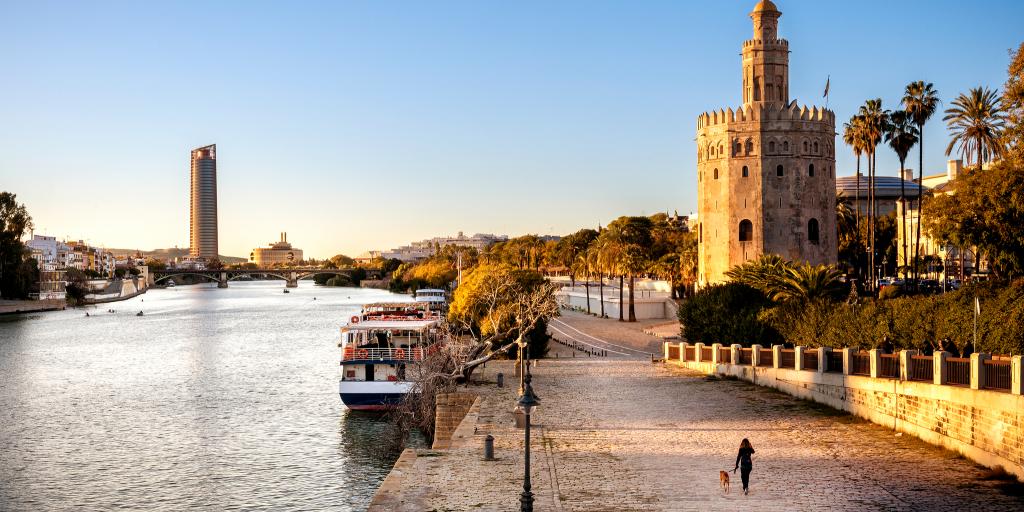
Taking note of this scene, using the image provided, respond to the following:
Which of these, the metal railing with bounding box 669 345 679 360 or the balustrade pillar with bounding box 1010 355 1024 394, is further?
the metal railing with bounding box 669 345 679 360

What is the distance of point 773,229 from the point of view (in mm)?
62094

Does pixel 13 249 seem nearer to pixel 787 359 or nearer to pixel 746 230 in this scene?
pixel 746 230

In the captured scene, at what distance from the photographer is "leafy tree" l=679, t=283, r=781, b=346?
145 feet

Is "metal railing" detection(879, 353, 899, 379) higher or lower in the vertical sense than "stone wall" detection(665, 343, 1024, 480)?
higher

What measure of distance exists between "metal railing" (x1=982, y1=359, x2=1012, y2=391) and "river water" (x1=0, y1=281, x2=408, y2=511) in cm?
1746

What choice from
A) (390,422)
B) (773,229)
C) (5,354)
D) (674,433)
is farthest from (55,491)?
(5,354)

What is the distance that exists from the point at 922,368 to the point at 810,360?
315 inches

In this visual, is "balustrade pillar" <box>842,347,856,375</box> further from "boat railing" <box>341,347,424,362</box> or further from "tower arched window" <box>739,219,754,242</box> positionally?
"tower arched window" <box>739,219,754,242</box>

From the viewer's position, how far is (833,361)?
1307 inches

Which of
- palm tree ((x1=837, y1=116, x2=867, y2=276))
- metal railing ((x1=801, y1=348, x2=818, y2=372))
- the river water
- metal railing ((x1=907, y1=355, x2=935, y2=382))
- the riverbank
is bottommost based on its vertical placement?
the river water

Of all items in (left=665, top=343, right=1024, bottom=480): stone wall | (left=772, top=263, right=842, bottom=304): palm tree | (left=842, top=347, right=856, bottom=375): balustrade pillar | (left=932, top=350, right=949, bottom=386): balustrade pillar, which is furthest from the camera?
(left=772, top=263, right=842, bottom=304): palm tree

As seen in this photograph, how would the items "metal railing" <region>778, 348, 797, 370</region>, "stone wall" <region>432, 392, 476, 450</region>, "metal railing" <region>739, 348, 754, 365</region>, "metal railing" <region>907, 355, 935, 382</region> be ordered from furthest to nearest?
"metal railing" <region>739, 348, 754, 365</region>, "metal railing" <region>778, 348, 797, 370</region>, "stone wall" <region>432, 392, 476, 450</region>, "metal railing" <region>907, 355, 935, 382</region>

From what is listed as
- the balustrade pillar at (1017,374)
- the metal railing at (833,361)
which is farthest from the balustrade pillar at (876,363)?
the balustrade pillar at (1017,374)

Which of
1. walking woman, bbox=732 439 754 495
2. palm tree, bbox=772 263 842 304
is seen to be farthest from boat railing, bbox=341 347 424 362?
walking woman, bbox=732 439 754 495
